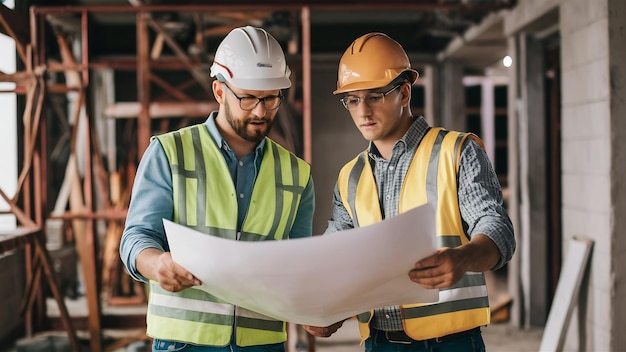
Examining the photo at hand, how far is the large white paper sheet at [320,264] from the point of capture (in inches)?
56.4

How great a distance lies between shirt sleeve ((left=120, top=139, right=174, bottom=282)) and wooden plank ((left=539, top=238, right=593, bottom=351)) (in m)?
3.37

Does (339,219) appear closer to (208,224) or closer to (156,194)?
(208,224)

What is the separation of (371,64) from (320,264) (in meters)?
0.75

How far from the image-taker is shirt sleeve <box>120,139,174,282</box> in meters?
1.84

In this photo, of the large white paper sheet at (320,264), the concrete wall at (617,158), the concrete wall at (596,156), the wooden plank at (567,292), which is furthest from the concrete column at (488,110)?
the large white paper sheet at (320,264)

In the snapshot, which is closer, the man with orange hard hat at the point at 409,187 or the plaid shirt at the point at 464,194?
the plaid shirt at the point at 464,194

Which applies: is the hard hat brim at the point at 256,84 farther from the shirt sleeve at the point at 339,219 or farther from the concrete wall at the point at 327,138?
the concrete wall at the point at 327,138

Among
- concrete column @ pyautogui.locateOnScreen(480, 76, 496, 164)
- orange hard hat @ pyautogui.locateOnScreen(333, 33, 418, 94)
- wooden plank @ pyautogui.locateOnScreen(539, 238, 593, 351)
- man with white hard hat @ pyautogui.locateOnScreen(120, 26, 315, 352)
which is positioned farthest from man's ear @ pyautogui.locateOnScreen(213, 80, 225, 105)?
concrete column @ pyautogui.locateOnScreen(480, 76, 496, 164)

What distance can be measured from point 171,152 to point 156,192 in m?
0.12

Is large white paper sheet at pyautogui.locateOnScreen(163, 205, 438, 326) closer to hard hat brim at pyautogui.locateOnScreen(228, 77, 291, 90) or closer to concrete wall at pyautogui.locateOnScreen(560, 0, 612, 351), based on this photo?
hard hat brim at pyautogui.locateOnScreen(228, 77, 291, 90)

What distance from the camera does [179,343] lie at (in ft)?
6.38

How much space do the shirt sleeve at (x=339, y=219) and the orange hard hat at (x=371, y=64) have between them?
1.09ft

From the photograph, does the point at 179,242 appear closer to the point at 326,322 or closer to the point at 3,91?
the point at 326,322

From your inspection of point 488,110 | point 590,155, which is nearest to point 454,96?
point 488,110
